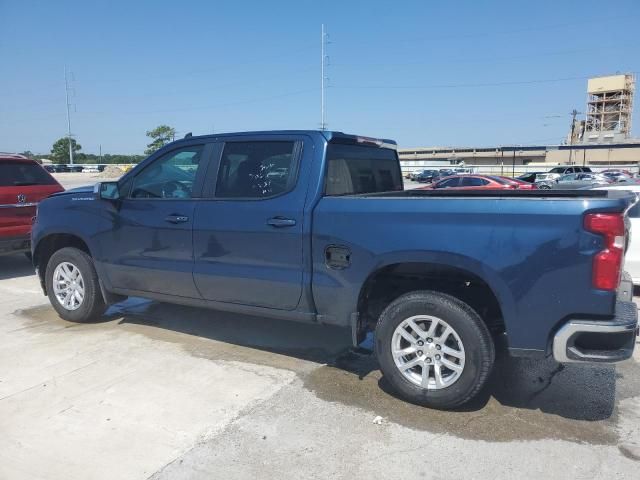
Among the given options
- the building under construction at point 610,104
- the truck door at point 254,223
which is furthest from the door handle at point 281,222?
the building under construction at point 610,104

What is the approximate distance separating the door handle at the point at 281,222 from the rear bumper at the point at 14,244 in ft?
17.8

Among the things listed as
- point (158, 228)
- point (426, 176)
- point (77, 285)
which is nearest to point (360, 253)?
point (158, 228)

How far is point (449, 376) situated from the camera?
144 inches

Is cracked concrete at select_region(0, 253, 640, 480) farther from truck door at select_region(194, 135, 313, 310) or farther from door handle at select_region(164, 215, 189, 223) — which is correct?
door handle at select_region(164, 215, 189, 223)

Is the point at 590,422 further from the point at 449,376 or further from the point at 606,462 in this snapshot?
the point at 449,376

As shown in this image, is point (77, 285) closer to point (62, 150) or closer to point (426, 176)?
point (426, 176)

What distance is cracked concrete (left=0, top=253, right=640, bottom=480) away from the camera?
3064 mm

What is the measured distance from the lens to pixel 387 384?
13.8 feet

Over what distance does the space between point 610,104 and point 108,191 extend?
426 ft

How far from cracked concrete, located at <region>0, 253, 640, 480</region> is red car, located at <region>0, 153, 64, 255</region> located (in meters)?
2.94

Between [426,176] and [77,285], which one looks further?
[426,176]

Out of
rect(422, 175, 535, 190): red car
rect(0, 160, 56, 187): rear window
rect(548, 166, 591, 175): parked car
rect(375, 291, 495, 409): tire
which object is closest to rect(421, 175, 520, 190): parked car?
rect(422, 175, 535, 190): red car

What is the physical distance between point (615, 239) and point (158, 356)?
3.74m

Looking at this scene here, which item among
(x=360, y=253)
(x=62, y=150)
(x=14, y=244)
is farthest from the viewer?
(x=62, y=150)
